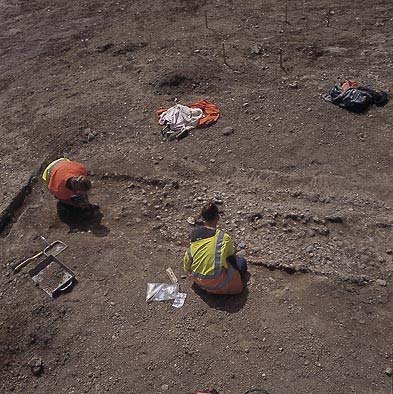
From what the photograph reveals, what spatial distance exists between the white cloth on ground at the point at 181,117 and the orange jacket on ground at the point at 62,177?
→ 78.6 inches

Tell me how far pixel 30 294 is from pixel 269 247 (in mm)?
3214

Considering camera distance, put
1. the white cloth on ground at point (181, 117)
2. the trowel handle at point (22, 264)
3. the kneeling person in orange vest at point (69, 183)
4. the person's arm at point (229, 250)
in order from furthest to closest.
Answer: the white cloth on ground at point (181, 117)
the kneeling person in orange vest at point (69, 183)
the trowel handle at point (22, 264)
the person's arm at point (229, 250)

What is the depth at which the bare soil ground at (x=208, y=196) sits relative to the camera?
538 cm

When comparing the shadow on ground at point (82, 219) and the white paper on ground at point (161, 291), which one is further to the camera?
the shadow on ground at point (82, 219)

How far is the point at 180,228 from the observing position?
679 cm

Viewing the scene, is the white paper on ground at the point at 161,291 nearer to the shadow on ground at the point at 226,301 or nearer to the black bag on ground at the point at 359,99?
the shadow on ground at the point at 226,301

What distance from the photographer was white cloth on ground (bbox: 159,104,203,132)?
8250 millimetres

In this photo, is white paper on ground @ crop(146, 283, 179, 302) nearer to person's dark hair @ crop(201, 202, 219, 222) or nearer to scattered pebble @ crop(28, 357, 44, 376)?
person's dark hair @ crop(201, 202, 219, 222)

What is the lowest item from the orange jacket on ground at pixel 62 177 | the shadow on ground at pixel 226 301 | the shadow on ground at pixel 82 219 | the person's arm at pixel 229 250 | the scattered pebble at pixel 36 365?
the scattered pebble at pixel 36 365

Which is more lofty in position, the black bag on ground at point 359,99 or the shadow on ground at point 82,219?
the black bag on ground at point 359,99

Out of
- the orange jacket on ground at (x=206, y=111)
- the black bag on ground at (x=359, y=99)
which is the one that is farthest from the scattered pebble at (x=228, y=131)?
the black bag on ground at (x=359, y=99)

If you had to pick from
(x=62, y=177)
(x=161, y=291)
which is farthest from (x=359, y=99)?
(x=62, y=177)

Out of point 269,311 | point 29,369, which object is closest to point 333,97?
point 269,311

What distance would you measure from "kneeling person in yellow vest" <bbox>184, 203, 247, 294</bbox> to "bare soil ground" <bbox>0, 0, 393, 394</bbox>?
0.26m
